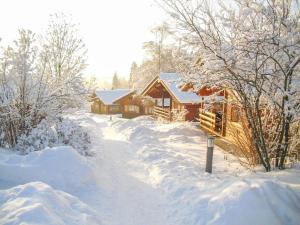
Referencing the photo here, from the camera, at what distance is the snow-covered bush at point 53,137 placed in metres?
10.3

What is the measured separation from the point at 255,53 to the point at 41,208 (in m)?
5.91

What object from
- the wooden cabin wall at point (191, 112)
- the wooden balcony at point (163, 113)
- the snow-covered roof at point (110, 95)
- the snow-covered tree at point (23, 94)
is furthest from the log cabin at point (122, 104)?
the snow-covered tree at point (23, 94)

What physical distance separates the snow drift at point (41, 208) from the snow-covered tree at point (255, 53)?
469 centimetres

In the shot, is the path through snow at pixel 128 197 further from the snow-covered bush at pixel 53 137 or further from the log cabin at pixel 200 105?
the log cabin at pixel 200 105

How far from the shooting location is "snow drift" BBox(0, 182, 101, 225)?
16.3 feet

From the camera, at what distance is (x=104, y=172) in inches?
386

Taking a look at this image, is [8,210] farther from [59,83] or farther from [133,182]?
[59,83]

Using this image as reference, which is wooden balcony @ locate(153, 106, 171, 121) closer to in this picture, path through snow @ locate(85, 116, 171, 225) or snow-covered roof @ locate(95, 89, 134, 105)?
path through snow @ locate(85, 116, 171, 225)

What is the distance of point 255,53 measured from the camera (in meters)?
7.88

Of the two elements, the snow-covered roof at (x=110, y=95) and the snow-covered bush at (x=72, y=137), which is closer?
the snow-covered bush at (x=72, y=137)

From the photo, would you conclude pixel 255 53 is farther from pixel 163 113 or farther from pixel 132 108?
pixel 132 108

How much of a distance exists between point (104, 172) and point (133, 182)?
121cm

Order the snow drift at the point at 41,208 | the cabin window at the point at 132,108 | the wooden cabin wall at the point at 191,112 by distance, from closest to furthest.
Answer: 1. the snow drift at the point at 41,208
2. the wooden cabin wall at the point at 191,112
3. the cabin window at the point at 132,108

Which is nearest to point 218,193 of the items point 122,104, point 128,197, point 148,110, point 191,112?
point 128,197
